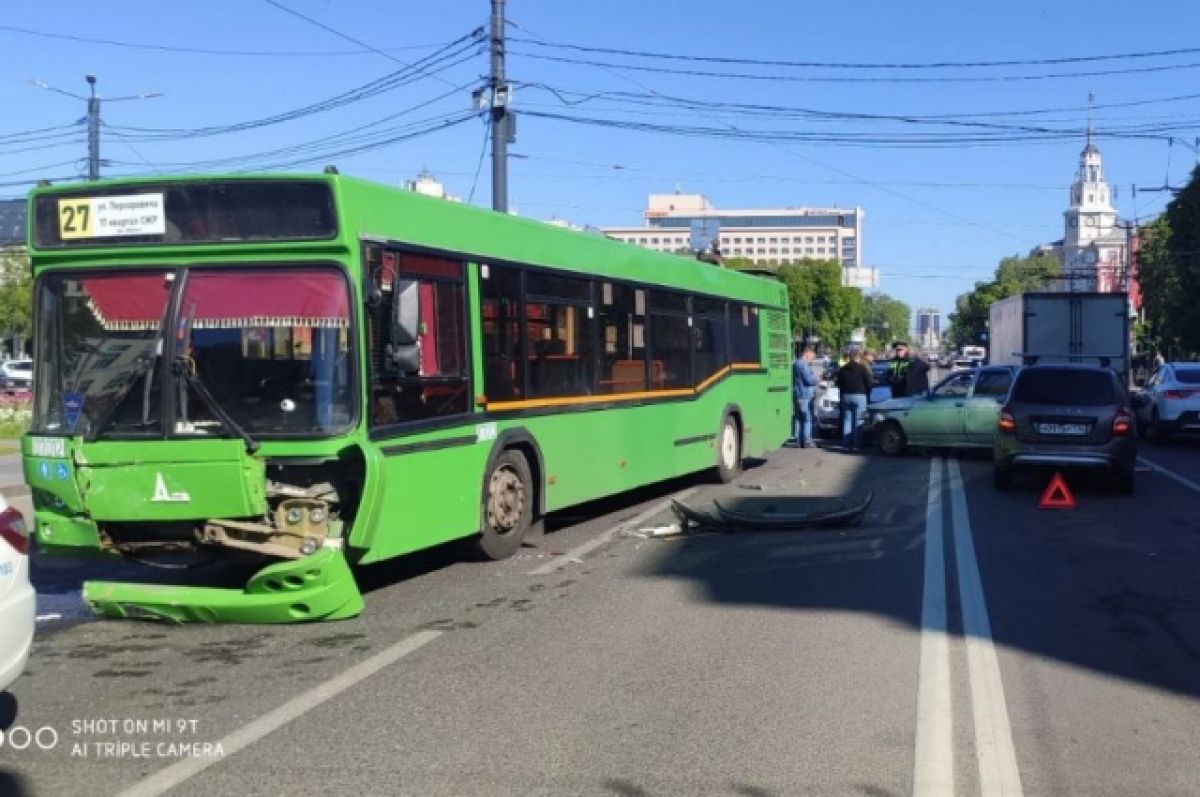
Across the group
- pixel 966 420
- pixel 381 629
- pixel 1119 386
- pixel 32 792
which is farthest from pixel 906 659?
pixel 966 420

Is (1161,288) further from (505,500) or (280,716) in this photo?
(280,716)

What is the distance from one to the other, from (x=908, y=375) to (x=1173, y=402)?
17.0ft

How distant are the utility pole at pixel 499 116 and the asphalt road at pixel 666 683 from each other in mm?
12306

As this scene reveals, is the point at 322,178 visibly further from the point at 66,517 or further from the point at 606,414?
the point at 606,414

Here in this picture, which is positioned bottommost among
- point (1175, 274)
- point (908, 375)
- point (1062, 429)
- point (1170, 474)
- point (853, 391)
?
point (1170, 474)

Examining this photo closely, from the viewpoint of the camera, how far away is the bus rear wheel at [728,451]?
16031 millimetres

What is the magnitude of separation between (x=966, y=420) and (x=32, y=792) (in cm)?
1743

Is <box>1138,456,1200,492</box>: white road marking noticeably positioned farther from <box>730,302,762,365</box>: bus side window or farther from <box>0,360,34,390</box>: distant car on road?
<box>0,360,34,390</box>: distant car on road

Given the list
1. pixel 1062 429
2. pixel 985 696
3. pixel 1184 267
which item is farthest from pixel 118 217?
pixel 1184 267

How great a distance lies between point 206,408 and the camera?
25.5ft

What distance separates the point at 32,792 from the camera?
4.83m

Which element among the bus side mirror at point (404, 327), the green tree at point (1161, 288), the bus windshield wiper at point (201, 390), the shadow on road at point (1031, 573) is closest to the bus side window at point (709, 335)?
the shadow on road at point (1031, 573)

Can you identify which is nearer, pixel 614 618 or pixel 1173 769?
pixel 1173 769

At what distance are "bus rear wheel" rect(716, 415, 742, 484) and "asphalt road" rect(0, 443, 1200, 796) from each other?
17.3 ft
